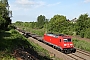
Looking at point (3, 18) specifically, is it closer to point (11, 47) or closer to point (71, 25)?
point (71, 25)

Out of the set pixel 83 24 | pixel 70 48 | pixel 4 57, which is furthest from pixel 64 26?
pixel 4 57

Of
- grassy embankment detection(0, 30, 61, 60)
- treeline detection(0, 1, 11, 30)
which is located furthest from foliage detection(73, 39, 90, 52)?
treeline detection(0, 1, 11, 30)

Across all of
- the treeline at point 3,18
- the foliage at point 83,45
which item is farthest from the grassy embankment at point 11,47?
the treeline at point 3,18

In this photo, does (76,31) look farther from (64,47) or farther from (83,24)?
(64,47)

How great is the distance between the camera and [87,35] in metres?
50.4

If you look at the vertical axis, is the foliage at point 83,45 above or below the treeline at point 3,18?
below

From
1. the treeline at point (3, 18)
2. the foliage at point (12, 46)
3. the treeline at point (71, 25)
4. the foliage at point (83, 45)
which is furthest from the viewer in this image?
the treeline at point (3, 18)

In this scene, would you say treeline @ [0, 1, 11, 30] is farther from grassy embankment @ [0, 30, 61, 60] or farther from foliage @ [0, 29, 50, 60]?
grassy embankment @ [0, 30, 61, 60]

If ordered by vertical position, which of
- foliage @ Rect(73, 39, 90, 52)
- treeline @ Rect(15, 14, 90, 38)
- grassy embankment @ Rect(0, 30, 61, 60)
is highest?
treeline @ Rect(15, 14, 90, 38)

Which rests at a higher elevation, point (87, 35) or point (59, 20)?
point (59, 20)

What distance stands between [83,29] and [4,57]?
44.3 metres

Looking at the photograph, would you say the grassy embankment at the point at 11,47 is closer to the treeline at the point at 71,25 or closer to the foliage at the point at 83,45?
the foliage at the point at 83,45

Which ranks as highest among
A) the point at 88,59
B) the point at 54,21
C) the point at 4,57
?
the point at 54,21

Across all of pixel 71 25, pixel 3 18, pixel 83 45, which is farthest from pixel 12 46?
pixel 71 25
